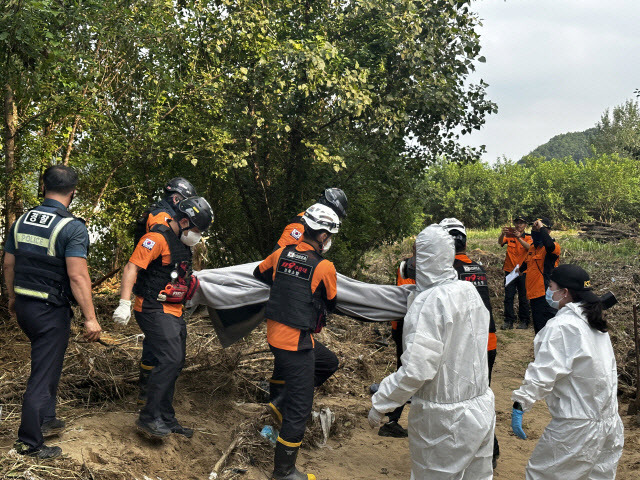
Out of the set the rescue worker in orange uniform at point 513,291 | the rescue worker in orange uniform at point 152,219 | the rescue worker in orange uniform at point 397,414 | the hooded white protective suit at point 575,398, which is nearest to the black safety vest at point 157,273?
the rescue worker in orange uniform at point 152,219

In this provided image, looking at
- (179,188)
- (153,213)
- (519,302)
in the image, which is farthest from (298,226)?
(519,302)

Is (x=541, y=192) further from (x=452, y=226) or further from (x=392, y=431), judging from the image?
(x=452, y=226)

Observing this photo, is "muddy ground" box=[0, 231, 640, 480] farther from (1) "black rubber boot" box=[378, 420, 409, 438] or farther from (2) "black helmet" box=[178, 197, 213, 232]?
(2) "black helmet" box=[178, 197, 213, 232]

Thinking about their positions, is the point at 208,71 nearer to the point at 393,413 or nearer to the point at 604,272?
the point at 393,413

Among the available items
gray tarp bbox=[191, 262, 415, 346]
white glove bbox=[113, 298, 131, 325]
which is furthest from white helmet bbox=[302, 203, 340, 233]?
white glove bbox=[113, 298, 131, 325]

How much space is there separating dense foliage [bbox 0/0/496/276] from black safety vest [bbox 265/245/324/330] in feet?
9.24

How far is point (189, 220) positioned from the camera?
456 cm

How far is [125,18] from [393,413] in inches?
204

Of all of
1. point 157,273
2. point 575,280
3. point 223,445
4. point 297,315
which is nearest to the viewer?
point 575,280

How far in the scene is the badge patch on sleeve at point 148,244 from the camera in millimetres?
4387

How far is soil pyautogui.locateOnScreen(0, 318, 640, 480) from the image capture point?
166 inches

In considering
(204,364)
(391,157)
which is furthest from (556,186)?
(204,364)

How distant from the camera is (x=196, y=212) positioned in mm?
4527

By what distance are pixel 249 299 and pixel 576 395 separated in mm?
2621
